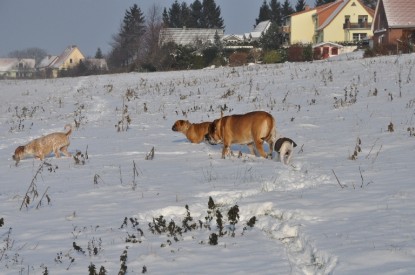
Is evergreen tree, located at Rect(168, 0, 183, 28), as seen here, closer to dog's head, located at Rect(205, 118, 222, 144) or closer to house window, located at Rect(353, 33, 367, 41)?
house window, located at Rect(353, 33, 367, 41)

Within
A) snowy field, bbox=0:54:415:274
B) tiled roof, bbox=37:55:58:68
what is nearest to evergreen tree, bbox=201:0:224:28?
tiled roof, bbox=37:55:58:68

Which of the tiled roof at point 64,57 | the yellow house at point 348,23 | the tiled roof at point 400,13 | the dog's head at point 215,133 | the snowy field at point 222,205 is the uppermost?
the tiled roof at point 64,57

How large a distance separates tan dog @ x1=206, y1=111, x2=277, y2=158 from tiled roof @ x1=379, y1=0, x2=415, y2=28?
4735cm

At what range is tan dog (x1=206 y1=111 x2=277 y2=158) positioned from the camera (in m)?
8.23

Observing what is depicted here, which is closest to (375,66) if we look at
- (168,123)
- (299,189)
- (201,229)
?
(168,123)

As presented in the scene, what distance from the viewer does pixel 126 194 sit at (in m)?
5.99

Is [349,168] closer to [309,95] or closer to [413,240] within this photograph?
[413,240]

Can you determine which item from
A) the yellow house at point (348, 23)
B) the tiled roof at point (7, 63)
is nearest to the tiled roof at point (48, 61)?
the tiled roof at point (7, 63)

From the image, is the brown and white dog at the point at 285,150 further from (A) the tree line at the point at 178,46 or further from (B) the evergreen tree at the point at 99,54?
(B) the evergreen tree at the point at 99,54

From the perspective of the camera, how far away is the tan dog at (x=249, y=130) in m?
8.23

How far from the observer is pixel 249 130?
8375 mm

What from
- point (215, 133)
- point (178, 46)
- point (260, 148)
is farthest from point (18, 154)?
point (178, 46)

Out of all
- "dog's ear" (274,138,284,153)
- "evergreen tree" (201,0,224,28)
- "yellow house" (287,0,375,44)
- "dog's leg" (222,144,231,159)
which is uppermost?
"evergreen tree" (201,0,224,28)

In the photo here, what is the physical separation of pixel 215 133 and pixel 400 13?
49.3 metres
